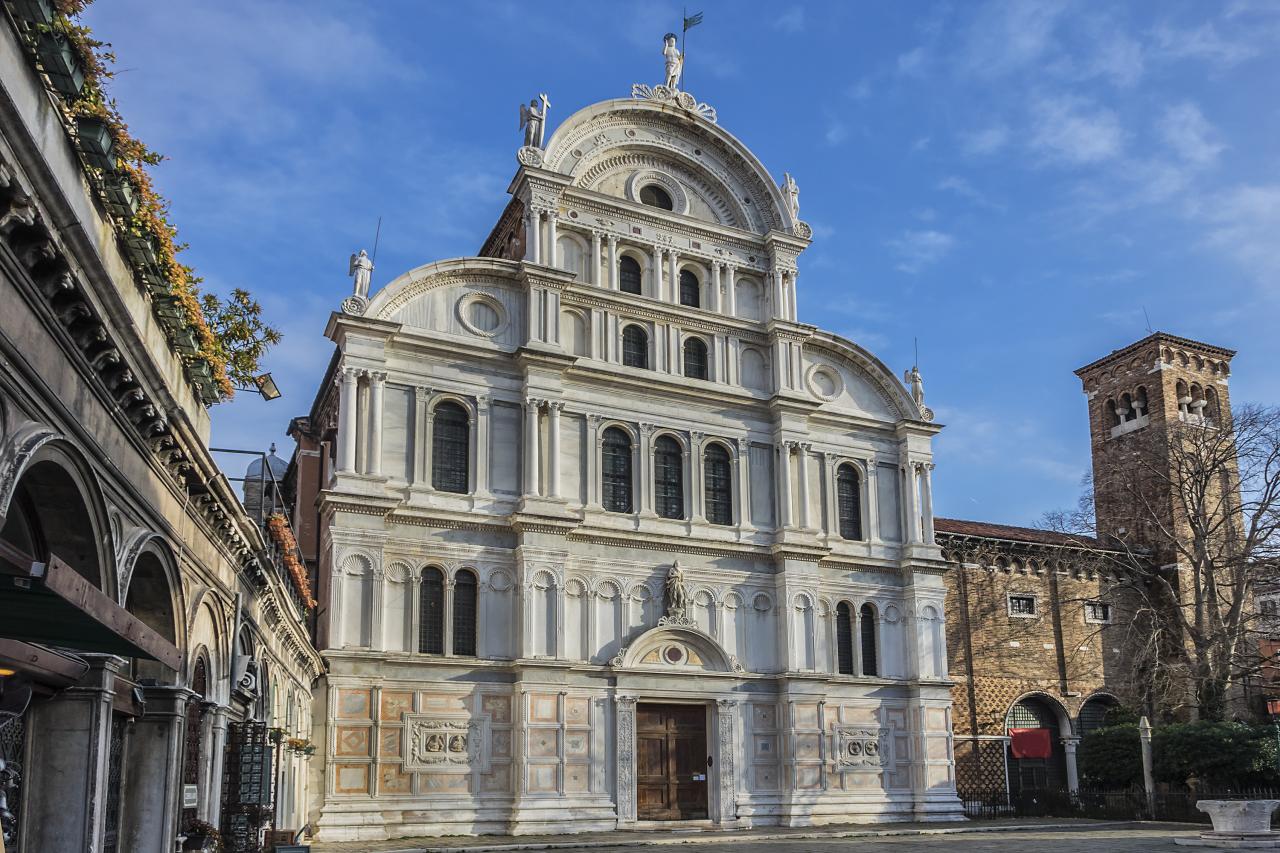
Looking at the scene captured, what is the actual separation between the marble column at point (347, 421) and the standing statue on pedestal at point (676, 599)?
27.9 feet

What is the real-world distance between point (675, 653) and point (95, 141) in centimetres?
2378

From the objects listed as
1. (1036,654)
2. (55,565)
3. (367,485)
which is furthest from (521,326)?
(55,565)

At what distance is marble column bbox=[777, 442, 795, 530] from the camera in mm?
33750

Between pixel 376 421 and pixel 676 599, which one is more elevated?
pixel 376 421

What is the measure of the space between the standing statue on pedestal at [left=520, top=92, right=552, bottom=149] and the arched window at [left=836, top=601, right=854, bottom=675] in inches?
601

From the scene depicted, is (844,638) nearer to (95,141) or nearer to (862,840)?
(862,840)

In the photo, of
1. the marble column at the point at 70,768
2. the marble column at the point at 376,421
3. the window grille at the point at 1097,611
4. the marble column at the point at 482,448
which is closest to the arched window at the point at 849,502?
the marble column at the point at 482,448

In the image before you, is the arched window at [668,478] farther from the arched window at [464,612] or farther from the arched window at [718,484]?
the arched window at [464,612]

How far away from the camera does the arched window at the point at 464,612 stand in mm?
29484

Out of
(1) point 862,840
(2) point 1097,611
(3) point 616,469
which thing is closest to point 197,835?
(1) point 862,840

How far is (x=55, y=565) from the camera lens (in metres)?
7.24

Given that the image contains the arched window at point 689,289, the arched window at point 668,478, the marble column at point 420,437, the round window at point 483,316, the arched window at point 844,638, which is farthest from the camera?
the arched window at point 689,289

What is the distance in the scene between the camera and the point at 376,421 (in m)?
29.5

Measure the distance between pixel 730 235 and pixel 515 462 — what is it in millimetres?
9794
